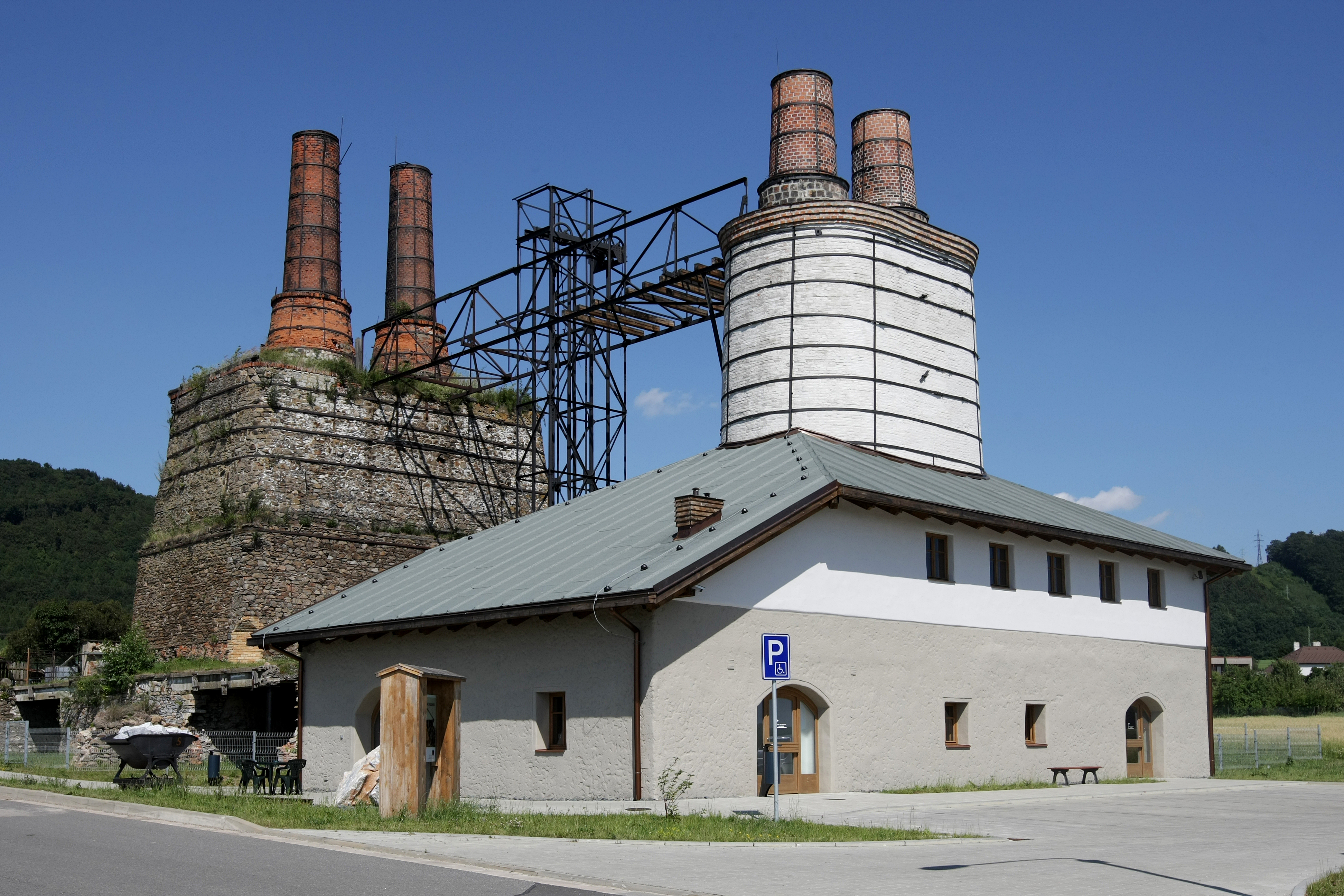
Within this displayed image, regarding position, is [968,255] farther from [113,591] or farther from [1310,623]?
[1310,623]

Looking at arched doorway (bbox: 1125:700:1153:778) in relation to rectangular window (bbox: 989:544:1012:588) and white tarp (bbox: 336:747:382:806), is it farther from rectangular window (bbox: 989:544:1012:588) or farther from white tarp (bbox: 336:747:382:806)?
white tarp (bbox: 336:747:382:806)

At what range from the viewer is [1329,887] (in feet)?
31.5

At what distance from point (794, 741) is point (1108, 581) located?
8.81 meters

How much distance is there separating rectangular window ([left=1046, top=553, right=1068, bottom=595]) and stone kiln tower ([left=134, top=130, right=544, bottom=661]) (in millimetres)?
17684

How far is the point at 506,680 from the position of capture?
1984cm

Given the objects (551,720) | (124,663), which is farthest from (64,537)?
(551,720)

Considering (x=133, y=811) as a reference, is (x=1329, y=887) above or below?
above

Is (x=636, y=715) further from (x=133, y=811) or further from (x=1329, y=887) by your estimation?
(x=1329, y=887)

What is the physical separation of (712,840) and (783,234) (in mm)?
16819

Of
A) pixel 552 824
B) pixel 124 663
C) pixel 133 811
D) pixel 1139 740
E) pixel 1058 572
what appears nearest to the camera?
pixel 552 824

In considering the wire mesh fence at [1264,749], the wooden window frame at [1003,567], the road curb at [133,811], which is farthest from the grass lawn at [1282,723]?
the road curb at [133,811]

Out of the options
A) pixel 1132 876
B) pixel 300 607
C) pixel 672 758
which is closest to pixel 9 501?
pixel 300 607

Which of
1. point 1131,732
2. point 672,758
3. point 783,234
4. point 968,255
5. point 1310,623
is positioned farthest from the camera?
point 1310,623

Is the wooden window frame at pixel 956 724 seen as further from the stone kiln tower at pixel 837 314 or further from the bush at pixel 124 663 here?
the bush at pixel 124 663
